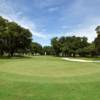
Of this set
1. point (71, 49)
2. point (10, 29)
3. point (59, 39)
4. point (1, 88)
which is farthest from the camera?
point (59, 39)

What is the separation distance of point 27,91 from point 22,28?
159 feet

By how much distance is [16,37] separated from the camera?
52.8m

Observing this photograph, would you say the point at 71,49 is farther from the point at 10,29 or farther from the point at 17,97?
the point at 17,97

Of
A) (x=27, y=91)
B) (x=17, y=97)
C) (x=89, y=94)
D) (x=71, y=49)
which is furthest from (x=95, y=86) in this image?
(x=71, y=49)

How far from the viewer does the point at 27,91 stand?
7816mm

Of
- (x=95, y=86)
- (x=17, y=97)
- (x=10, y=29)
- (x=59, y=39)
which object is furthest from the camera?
(x=59, y=39)

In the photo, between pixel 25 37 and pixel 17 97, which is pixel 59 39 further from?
pixel 17 97

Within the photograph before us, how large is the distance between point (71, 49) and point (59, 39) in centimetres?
1110

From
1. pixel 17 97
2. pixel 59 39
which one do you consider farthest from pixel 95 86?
pixel 59 39

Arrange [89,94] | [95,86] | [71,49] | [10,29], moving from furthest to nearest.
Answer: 1. [71,49]
2. [10,29]
3. [95,86]
4. [89,94]

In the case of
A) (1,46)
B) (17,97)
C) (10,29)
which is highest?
(10,29)

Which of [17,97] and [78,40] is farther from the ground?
[78,40]

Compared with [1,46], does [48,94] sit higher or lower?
lower

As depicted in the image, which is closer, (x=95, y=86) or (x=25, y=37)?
(x=95, y=86)
